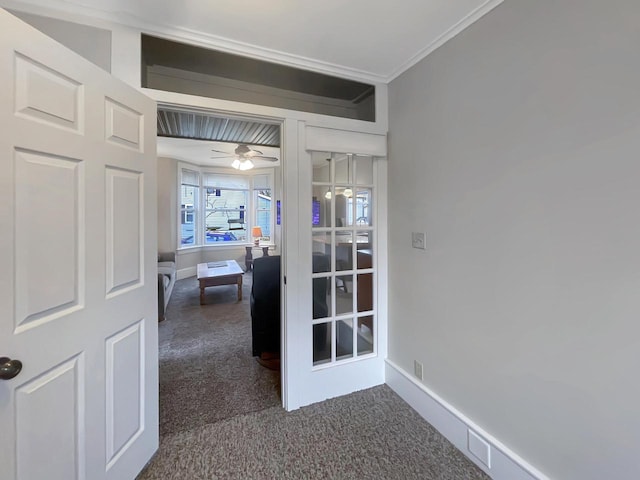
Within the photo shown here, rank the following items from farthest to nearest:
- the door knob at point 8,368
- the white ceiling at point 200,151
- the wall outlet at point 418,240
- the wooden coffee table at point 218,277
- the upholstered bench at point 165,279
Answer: the white ceiling at point 200,151, the wooden coffee table at point 218,277, the upholstered bench at point 165,279, the wall outlet at point 418,240, the door knob at point 8,368

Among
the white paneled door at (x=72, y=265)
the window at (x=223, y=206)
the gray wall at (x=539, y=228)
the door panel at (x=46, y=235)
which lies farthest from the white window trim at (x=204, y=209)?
the gray wall at (x=539, y=228)

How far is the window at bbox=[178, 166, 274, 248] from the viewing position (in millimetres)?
6705

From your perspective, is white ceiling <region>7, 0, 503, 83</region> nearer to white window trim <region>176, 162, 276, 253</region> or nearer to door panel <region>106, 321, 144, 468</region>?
door panel <region>106, 321, 144, 468</region>

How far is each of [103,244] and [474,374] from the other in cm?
204

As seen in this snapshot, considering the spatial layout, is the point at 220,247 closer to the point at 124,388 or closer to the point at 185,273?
the point at 185,273

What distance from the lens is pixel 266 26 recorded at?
1.67 meters

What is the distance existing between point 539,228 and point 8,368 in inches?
82.2

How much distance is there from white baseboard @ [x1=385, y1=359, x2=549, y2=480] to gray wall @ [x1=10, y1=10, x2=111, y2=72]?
2770 millimetres

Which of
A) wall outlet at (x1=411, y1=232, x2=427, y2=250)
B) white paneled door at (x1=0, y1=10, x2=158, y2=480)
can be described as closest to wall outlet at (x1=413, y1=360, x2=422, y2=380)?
wall outlet at (x1=411, y1=232, x2=427, y2=250)

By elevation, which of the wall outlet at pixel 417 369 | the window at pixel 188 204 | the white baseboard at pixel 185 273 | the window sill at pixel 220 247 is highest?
the window at pixel 188 204

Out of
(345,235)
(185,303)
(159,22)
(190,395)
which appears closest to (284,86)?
(159,22)

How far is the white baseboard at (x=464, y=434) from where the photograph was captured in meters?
1.42

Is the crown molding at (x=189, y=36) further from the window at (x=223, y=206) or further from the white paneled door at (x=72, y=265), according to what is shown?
the window at (x=223, y=206)

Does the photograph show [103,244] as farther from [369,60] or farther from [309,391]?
[369,60]
